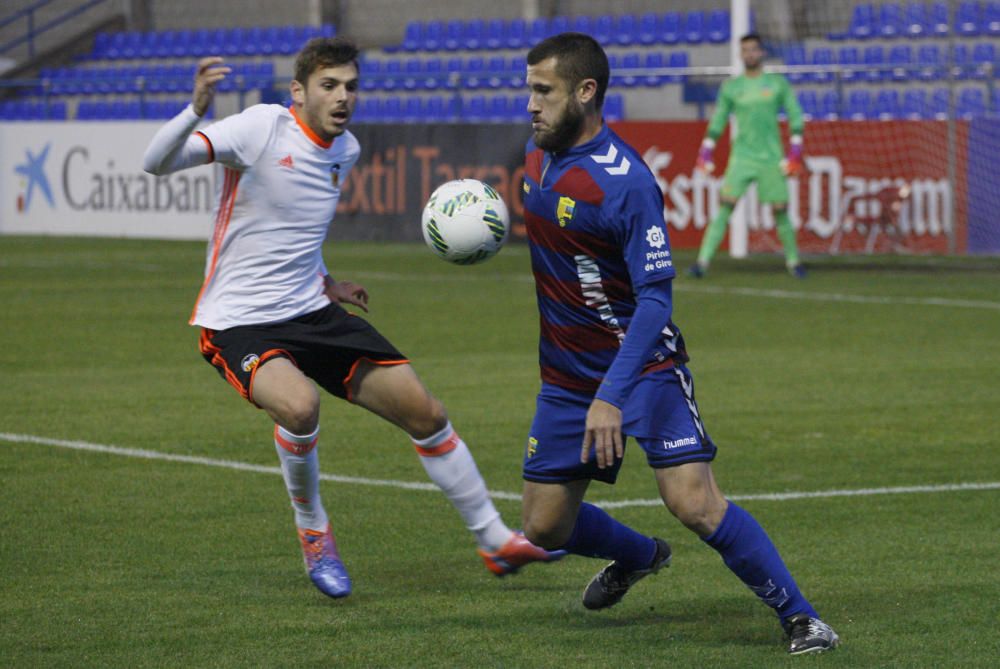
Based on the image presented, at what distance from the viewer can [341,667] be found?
481 cm

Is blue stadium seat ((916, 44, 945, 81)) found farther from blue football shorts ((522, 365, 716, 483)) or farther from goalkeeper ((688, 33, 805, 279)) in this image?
blue football shorts ((522, 365, 716, 483))

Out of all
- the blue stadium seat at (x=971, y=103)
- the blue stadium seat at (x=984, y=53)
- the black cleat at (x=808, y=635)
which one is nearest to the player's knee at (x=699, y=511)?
the black cleat at (x=808, y=635)

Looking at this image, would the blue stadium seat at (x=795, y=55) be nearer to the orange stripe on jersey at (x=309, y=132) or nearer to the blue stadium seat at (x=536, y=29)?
the blue stadium seat at (x=536, y=29)

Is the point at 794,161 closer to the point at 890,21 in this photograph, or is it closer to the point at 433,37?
the point at 890,21

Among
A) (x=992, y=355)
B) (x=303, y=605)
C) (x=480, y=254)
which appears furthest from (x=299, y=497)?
(x=992, y=355)

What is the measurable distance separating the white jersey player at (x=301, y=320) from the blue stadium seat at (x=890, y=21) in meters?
19.9

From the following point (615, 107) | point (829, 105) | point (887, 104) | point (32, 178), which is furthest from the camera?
point (32, 178)

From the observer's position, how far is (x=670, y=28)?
91.4ft

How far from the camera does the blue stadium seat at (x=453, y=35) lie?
30.1 m

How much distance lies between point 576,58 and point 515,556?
1.74 m

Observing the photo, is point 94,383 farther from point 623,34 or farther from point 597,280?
point 623,34

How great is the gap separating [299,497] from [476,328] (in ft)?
26.1

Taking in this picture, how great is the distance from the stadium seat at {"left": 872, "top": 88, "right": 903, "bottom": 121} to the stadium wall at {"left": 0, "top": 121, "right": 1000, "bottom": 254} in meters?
1.96

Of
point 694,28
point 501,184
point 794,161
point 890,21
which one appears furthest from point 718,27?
point 794,161
